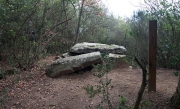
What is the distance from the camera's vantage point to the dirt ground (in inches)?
170

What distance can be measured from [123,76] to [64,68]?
1971 millimetres

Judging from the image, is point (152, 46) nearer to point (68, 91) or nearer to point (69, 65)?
point (68, 91)

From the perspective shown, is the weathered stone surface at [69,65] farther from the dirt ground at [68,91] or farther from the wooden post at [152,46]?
the wooden post at [152,46]

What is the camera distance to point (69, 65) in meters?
6.42

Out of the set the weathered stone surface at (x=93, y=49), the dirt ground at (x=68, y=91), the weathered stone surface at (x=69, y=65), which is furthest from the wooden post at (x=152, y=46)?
the weathered stone surface at (x=93, y=49)

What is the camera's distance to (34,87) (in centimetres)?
549

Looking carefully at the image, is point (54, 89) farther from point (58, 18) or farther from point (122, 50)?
point (58, 18)

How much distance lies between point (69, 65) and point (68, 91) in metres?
1.37

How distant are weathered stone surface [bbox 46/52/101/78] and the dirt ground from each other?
197 mm

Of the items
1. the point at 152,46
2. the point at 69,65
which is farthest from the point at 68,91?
the point at 152,46

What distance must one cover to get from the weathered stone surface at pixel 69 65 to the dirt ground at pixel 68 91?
0.20m

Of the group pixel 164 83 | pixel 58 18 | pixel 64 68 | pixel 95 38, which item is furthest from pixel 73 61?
pixel 95 38

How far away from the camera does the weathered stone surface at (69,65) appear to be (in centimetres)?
629

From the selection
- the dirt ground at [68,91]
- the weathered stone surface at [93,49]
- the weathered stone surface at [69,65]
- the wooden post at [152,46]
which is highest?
the wooden post at [152,46]
